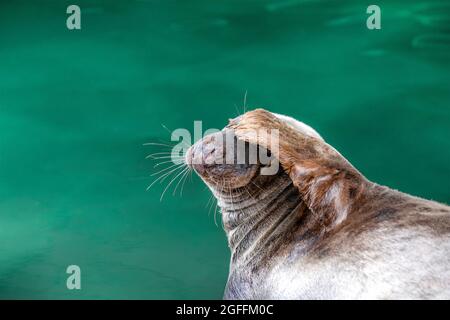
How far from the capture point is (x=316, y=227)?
4.25 metres

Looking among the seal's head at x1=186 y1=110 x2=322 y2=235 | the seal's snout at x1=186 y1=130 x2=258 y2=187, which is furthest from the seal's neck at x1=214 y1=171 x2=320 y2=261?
the seal's snout at x1=186 y1=130 x2=258 y2=187

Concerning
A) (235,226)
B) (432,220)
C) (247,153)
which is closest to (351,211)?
(432,220)

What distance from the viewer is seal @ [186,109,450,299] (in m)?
3.49

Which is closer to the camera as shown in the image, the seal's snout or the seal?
the seal

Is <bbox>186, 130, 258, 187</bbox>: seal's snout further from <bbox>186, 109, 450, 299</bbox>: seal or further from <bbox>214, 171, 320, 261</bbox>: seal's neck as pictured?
<bbox>214, 171, 320, 261</bbox>: seal's neck

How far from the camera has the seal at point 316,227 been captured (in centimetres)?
349

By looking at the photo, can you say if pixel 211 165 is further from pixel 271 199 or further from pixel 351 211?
pixel 351 211

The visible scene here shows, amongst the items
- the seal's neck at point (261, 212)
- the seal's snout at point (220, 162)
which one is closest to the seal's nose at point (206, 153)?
the seal's snout at point (220, 162)

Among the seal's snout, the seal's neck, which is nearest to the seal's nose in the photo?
the seal's snout

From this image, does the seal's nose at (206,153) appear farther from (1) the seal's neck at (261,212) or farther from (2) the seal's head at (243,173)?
(1) the seal's neck at (261,212)

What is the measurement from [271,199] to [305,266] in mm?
747

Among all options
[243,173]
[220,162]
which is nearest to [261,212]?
[243,173]

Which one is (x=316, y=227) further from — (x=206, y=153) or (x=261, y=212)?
(x=206, y=153)

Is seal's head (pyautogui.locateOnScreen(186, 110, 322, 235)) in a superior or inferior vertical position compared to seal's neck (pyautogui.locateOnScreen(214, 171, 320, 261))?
superior
